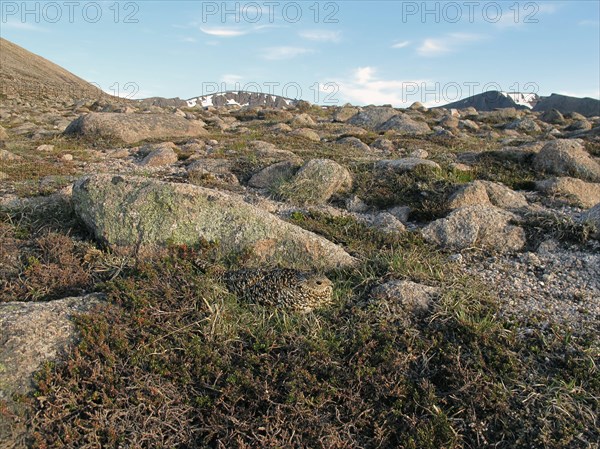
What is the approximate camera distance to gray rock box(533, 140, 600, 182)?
14.6 m

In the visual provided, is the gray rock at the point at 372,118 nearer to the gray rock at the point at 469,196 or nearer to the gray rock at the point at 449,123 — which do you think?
the gray rock at the point at 449,123

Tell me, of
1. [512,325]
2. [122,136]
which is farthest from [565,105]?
[512,325]

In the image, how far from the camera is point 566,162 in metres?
14.8

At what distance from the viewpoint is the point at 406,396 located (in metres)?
4.77

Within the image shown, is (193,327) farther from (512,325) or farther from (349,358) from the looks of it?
(512,325)

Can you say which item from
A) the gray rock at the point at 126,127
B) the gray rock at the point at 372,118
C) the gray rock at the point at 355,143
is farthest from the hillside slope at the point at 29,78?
the gray rock at the point at 355,143

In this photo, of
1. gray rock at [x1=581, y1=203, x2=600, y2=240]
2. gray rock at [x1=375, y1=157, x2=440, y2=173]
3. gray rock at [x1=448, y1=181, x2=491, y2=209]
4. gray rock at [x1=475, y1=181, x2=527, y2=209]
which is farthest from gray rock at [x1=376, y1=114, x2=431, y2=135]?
gray rock at [x1=581, y1=203, x2=600, y2=240]

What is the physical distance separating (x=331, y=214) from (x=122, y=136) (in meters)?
17.1

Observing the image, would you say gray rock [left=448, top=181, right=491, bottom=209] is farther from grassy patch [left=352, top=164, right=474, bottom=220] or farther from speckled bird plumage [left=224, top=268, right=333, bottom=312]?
speckled bird plumage [left=224, top=268, right=333, bottom=312]

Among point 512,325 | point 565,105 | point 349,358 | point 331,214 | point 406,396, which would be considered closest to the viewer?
point 406,396

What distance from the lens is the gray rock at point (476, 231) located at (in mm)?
8562

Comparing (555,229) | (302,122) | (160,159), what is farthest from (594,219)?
(302,122)

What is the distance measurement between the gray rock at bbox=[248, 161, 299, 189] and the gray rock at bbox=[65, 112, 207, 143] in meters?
12.4

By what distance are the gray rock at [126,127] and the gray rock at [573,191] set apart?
19296mm
